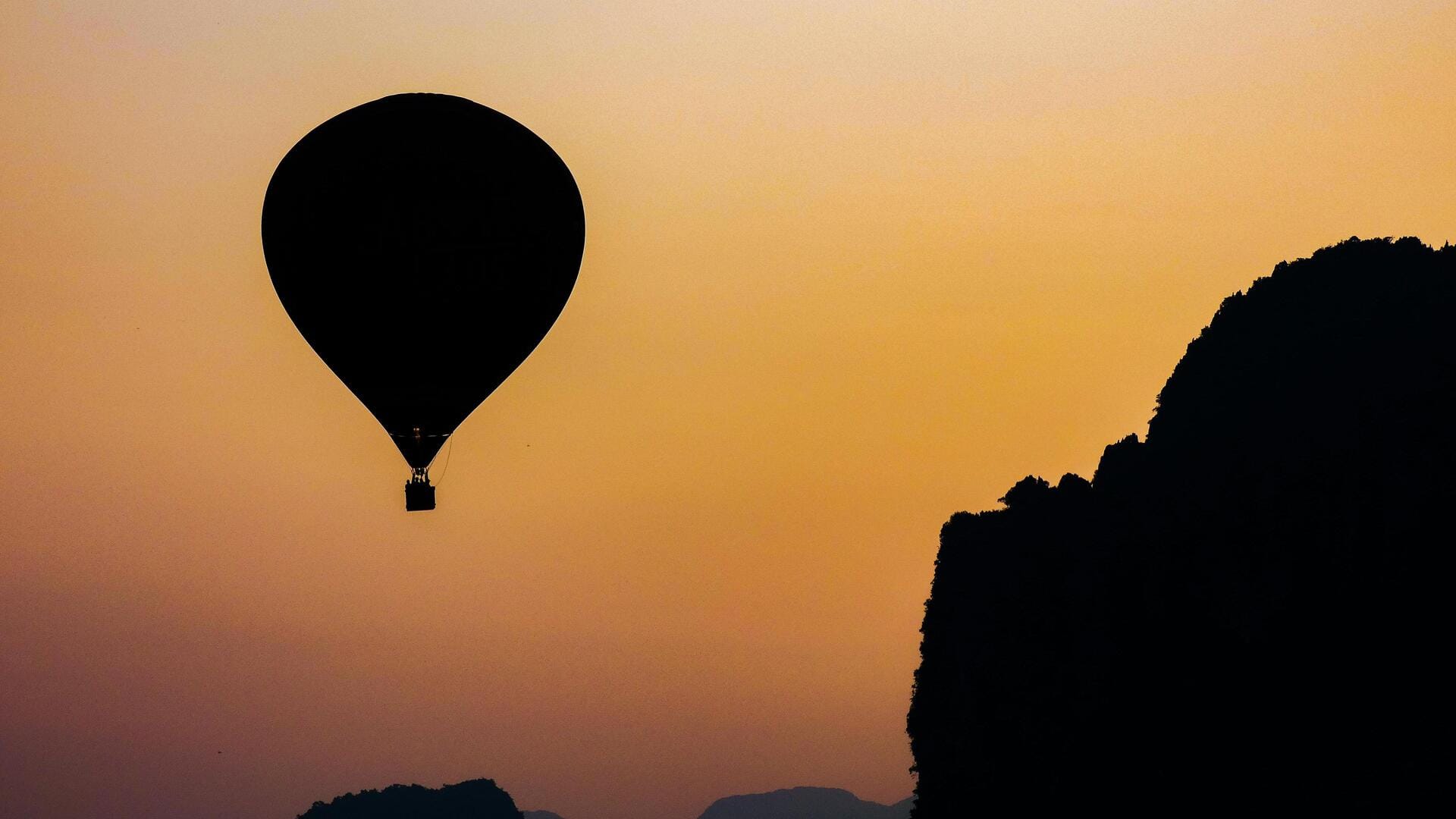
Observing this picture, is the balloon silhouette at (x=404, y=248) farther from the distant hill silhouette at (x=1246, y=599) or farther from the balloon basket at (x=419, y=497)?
the distant hill silhouette at (x=1246, y=599)

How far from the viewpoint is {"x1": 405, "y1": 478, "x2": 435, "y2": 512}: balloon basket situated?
27734 mm

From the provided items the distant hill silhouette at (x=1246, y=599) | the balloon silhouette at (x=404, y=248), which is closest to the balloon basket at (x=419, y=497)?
the balloon silhouette at (x=404, y=248)

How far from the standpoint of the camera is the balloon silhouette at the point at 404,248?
96.9ft

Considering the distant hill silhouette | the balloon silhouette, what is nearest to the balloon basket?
the balloon silhouette

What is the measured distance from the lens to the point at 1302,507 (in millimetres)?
45656

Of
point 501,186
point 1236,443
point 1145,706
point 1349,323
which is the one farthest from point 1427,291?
point 501,186

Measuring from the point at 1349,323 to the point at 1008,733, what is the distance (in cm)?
1484

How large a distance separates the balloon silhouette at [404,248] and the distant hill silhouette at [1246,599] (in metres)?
21.7

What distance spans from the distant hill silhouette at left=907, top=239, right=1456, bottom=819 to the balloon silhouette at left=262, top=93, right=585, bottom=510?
71.3ft

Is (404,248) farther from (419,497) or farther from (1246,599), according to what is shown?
(1246,599)

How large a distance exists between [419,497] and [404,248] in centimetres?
430

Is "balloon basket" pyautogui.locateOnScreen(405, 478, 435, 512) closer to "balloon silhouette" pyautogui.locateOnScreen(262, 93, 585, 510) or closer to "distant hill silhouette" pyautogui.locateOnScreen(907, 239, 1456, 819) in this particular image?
"balloon silhouette" pyautogui.locateOnScreen(262, 93, 585, 510)

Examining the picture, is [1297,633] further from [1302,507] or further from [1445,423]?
[1445,423]

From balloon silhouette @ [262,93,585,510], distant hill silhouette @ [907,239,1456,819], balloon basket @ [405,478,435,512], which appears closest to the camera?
balloon basket @ [405,478,435,512]
